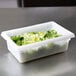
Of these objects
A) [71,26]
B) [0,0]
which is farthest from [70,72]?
[0,0]

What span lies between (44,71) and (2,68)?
15 centimetres

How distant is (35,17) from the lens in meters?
1.27

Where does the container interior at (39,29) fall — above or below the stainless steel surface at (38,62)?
above

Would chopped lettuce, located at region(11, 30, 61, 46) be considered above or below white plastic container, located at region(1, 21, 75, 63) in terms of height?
above

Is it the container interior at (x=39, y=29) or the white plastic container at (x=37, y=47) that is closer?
the white plastic container at (x=37, y=47)

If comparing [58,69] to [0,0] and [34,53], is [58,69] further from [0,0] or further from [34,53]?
[0,0]

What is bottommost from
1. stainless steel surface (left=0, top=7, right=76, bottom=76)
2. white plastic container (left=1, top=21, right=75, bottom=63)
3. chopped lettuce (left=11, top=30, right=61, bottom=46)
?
stainless steel surface (left=0, top=7, right=76, bottom=76)

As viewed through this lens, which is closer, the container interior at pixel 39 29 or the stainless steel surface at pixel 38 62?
the stainless steel surface at pixel 38 62

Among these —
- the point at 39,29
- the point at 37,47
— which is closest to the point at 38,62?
the point at 37,47

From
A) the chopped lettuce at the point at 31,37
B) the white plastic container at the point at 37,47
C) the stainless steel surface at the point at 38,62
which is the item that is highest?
the chopped lettuce at the point at 31,37

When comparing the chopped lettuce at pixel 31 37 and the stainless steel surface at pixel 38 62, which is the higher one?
the chopped lettuce at pixel 31 37

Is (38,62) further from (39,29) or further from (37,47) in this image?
(39,29)

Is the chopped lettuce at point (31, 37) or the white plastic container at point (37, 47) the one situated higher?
the chopped lettuce at point (31, 37)

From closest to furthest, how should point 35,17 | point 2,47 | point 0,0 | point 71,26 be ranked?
1. point 2,47
2. point 71,26
3. point 35,17
4. point 0,0
